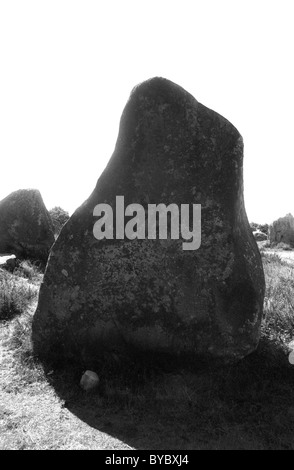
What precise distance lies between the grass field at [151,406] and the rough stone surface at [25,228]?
7246mm

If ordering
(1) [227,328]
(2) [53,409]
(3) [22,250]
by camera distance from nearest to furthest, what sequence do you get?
1. (2) [53,409]
2. (1) [227,328]
3. (3) [22,250]

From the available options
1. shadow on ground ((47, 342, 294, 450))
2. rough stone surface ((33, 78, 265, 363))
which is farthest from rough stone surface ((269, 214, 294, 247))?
rough stone surface ((33, 78, 265, 363))

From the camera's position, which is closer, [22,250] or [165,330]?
[165,330]

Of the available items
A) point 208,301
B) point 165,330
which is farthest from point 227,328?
point 165,330

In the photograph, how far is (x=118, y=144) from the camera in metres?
6.02

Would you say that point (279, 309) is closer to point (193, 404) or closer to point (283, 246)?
point (193, 404)

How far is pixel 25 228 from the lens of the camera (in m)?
13.7

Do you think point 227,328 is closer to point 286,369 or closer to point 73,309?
point 286,369

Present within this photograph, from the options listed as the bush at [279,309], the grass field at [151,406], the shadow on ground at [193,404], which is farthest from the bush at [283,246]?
the shadow on ground at [193,404]

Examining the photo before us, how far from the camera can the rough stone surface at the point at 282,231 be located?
22141 mm

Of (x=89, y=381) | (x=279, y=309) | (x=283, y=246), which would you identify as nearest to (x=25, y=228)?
(x=279, y=309)

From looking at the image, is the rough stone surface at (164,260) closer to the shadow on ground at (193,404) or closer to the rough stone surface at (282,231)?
the shadow on ground at (193,404)

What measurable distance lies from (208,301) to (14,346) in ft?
9.68

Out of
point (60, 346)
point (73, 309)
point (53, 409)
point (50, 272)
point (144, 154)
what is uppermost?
point (144, 154)
